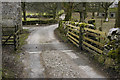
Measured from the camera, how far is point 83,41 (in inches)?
393

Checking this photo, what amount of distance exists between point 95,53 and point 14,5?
1106 centimetres

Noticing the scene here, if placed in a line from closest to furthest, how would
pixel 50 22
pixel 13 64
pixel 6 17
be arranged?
pixel 13 64
pixel 6 17
pixel 50 22

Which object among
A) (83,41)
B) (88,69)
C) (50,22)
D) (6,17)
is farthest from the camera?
(50,22)

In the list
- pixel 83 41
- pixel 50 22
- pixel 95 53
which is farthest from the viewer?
pixel 50 22

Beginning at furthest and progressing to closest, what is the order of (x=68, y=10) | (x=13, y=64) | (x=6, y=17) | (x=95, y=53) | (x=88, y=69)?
1. (x=68, y=10)
2. (x=6, y=17)
3. (x=95, y=53)
4. (x=13, y=64)
5. (x=88, y=69)

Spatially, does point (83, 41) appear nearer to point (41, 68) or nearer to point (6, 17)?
point (41, 68)

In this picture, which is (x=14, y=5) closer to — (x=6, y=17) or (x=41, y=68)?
(x=6, y=17)

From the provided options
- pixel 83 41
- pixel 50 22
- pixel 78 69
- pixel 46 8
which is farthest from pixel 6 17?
pixel 46 8

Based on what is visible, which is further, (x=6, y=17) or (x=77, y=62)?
(x=6, y=17)

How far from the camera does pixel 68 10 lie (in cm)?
→ 2303

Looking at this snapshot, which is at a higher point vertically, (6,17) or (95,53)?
(6,17)

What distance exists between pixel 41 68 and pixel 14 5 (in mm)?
11013

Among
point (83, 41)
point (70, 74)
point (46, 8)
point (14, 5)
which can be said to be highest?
point (46, 8)

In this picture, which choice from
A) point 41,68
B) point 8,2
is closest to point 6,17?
point 8,2
